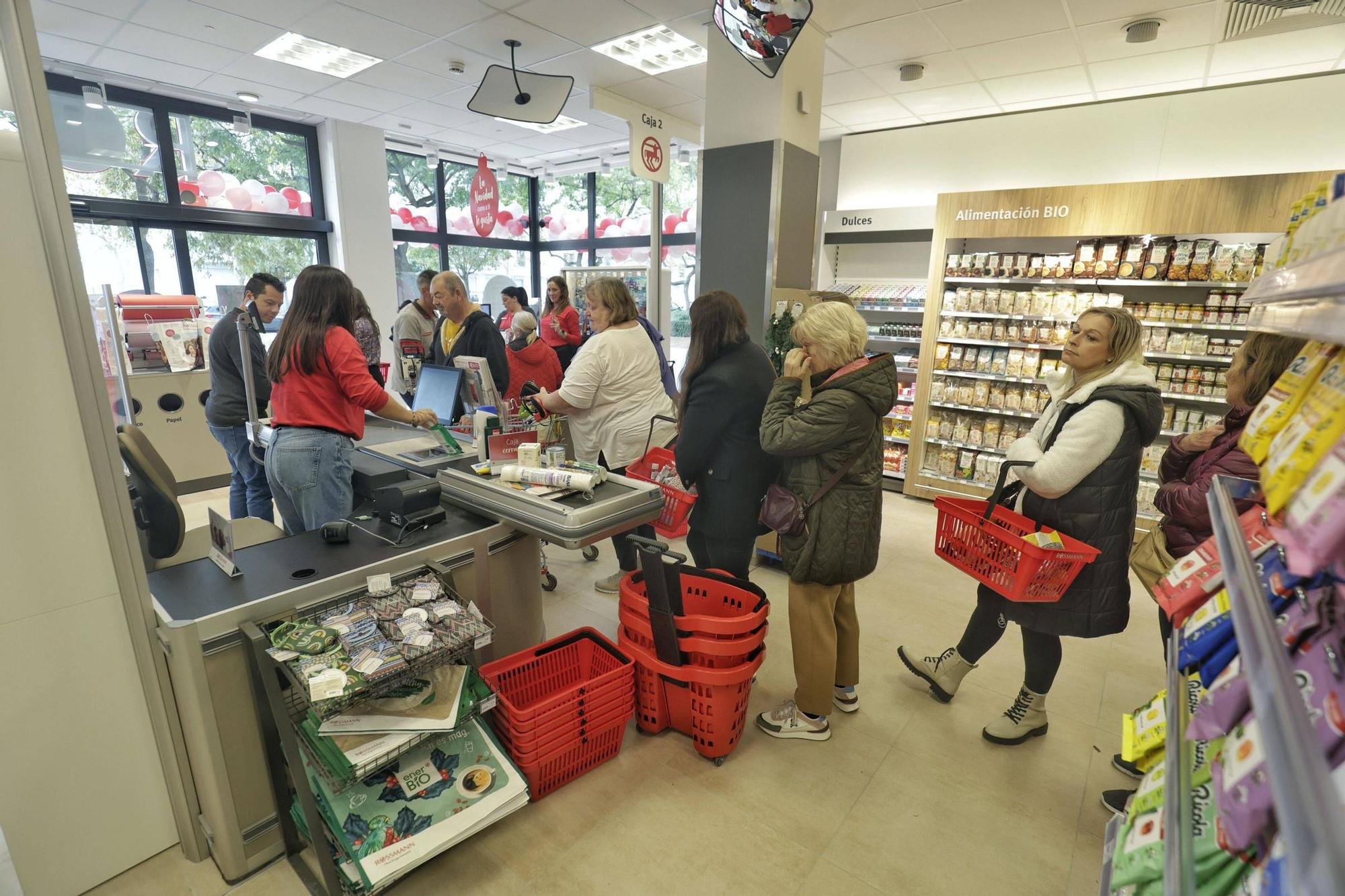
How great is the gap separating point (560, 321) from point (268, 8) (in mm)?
2983

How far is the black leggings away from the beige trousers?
0.49 meters

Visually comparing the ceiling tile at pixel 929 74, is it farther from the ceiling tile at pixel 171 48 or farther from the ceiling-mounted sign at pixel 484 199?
the ceiling tile at pixel 171 48

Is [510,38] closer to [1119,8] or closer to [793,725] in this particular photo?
[1119,8]

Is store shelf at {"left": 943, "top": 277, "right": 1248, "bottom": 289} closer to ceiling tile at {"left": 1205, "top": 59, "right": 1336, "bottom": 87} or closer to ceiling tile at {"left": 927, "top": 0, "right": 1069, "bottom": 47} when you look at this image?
ceiling tile at {"left": 1205, "top": 59, "right": 1336, "bottom": 87}

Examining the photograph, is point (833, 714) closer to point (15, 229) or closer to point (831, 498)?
point (831, 498)

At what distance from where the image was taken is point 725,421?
246 centimetres

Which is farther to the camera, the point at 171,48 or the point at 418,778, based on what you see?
the point at 171,48

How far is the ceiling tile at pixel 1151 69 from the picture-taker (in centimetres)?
420

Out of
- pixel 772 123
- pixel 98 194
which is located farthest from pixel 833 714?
pixel 98 194

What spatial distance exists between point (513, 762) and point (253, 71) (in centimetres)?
627

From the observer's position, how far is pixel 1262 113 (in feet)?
14.9

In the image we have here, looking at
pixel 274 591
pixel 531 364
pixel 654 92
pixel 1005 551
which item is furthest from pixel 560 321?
pixel 1005 551

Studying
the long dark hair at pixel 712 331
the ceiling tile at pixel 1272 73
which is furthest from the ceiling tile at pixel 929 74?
the long dark hair at pixel 712 331

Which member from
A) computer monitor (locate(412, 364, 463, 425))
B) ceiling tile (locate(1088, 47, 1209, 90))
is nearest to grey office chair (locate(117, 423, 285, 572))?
computer monitor (locate(412, 364, 463, 425))
